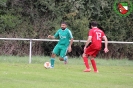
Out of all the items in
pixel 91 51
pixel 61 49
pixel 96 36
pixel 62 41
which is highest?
pixel 96 36

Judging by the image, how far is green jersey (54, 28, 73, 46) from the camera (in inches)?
763

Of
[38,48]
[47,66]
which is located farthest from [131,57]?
[47,66]

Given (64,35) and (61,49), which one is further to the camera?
(61,49)

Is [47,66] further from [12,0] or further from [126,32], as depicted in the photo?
[126,32]

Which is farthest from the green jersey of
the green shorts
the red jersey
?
the red jersey

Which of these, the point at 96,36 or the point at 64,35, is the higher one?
the point at 96,36

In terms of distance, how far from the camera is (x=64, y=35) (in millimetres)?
19438

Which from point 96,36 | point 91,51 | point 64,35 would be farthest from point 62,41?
point 96,36

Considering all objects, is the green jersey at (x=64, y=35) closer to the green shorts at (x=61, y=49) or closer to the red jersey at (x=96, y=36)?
the green shorts at (x=61, y=49)

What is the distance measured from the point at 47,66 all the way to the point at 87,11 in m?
15.3

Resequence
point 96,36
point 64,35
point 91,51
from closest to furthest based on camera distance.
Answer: point 96,36
point 91,51
point 64,35

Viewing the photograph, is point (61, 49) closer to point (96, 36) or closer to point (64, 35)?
point (64, 35)

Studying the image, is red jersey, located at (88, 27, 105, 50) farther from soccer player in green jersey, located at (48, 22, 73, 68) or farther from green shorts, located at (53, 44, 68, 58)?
green shorts, located at (53, 44, 68, 58)

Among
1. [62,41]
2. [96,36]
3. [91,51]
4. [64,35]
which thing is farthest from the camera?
[62,41]
